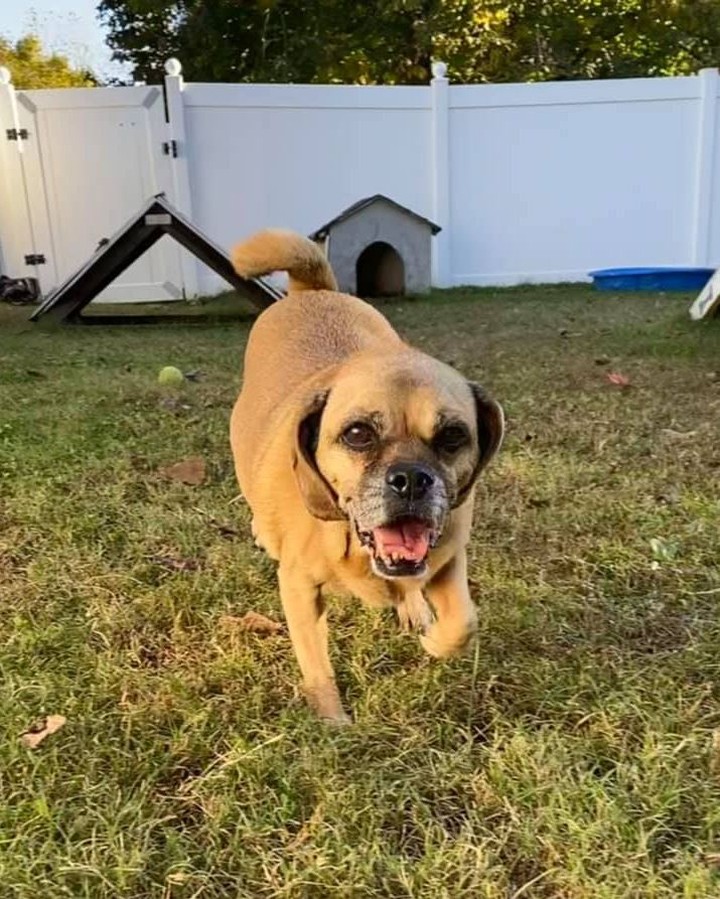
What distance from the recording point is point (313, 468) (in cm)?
179

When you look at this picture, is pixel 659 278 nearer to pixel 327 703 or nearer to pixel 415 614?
pixel 415 614

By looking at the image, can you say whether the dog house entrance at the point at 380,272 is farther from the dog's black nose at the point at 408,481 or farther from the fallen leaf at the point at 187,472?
the dog's black nose at the point at 408,481

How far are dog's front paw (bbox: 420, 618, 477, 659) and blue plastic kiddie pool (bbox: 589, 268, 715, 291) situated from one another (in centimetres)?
843

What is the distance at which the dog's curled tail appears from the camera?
296cm

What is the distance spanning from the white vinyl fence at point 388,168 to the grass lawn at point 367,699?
6717 millimetres

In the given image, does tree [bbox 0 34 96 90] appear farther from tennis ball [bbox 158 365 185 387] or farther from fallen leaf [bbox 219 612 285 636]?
fallen leaf [bbox 219 612 285 636]

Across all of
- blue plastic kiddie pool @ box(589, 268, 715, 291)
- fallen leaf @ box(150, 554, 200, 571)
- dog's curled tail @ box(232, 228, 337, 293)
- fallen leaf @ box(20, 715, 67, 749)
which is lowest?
blue plastic kiddie pool @ box(589, 268, 715, 291)

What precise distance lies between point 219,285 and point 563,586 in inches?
321

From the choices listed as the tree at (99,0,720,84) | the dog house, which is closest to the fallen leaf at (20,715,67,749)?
the dog house

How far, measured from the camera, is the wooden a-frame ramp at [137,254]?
21.9ft

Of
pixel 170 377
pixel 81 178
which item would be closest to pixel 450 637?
pixel 170 377

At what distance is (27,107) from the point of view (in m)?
9.27

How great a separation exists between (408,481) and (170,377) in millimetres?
3359

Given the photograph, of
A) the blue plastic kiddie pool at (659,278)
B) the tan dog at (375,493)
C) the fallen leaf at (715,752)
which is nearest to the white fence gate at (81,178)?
the blue plastic kiddie pool at (659,278)
